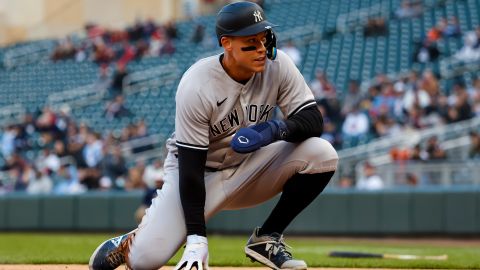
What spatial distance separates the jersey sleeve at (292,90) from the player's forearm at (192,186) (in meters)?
0.53

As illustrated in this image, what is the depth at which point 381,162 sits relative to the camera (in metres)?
13.5

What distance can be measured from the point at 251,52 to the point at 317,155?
0.66 metres

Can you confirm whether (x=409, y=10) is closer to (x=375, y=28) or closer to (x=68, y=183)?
(x=375, y=28)

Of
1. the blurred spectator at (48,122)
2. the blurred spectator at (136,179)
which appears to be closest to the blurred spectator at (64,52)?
the blurred spectator at (48,122)

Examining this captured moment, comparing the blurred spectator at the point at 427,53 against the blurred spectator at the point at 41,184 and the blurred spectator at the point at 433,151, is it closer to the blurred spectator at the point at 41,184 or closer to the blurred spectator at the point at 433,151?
the blurred spectator at the point at 433,151

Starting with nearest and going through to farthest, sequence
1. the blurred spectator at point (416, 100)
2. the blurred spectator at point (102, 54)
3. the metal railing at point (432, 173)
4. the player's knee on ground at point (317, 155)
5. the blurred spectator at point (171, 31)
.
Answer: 1. the player's knee on ground at point (317, 155)
2. the metal railing at point (432, 173)
3. the blurred spectator at point (416, 100)
4. the blurred spectator at point (102, 54)
5. the blurred spectator at point (171, 31)

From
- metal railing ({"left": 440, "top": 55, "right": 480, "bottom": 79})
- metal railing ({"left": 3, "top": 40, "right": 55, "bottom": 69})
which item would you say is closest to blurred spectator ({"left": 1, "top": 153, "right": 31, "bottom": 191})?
metal railing ({"left": 440, "top": 55, "right": 480, "bottom": 79})

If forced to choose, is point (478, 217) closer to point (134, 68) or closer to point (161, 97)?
point (161, 97)

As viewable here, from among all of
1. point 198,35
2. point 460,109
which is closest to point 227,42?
point 460,109

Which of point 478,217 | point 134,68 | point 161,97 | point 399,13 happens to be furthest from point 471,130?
point 134,68

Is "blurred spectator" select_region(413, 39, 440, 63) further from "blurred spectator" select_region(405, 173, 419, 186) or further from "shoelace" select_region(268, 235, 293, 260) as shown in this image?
"shoelace" select_region(268, 235, 293, 260)

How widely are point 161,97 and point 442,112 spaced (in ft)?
25.2

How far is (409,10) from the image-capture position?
19.7 meters

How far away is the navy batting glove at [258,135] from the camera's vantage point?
450cm
